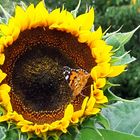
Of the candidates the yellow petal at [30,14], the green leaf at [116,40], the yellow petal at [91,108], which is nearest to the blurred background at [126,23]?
the green leaf at [116,40]

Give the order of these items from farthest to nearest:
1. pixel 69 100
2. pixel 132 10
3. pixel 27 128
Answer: pixel 132 10 < pixel 69 100 < pixel 27 128

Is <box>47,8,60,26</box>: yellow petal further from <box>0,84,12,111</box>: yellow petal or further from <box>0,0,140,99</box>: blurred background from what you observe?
<box>0,0,140,99</box>: blurred background

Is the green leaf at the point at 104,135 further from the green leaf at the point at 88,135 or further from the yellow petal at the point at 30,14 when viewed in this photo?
the yellow petal at the point at 30,14

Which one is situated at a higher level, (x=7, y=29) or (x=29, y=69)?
(x=7, y=29)

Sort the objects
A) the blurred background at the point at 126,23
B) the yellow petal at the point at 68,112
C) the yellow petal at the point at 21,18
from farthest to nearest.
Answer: the blurred background at the point at 126,23
the yellow petal at the point at 21,18
the yellow petal at the point at 68,112

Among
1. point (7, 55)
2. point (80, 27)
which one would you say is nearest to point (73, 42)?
point (80, 27)

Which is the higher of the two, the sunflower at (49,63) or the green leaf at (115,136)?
the sunflower at (49,63)

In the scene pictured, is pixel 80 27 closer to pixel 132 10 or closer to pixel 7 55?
pixel 7 55
